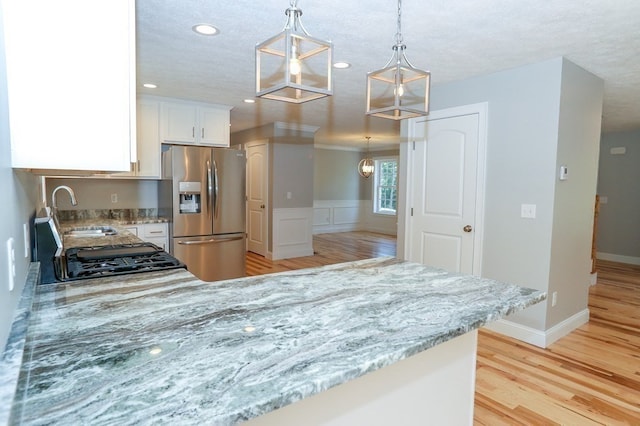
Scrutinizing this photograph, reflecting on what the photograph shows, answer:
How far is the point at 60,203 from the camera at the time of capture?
13.7 feet

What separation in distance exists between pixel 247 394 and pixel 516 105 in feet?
10.4

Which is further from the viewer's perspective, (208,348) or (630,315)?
(630,315)

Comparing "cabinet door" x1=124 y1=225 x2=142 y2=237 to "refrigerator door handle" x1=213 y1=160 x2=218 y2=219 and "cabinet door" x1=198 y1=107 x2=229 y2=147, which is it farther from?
"cabinet door" x1=198 y1=107 x2=229 y2=147

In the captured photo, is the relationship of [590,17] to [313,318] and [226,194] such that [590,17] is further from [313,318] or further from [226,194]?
[226,194]

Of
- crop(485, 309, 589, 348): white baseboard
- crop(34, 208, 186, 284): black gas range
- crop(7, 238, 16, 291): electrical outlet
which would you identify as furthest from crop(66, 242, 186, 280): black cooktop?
crop(485, 309, 589, 348): white baseboard

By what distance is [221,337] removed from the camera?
1012 millimetres

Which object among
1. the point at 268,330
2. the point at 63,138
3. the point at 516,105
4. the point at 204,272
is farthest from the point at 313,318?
the point at 204,272

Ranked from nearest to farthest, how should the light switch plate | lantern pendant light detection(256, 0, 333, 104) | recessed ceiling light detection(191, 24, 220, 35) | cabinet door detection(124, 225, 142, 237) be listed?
lantern pendant light detection(256, 0, 333, 104), recessed ceiling light detection(191, 24, 220, 35), the light switch plate, cabinet door detection(124, 225, 142, 237)

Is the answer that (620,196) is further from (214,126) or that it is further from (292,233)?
(214,126)

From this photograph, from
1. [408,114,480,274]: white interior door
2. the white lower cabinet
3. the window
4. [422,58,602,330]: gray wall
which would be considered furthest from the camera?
the window

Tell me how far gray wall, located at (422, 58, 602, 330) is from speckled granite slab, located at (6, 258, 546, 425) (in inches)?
67.4

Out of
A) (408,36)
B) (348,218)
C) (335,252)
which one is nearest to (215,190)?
(408,36)

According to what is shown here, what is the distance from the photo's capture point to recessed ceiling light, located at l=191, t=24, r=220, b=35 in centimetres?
234

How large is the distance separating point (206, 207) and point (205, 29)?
86.1 inches
